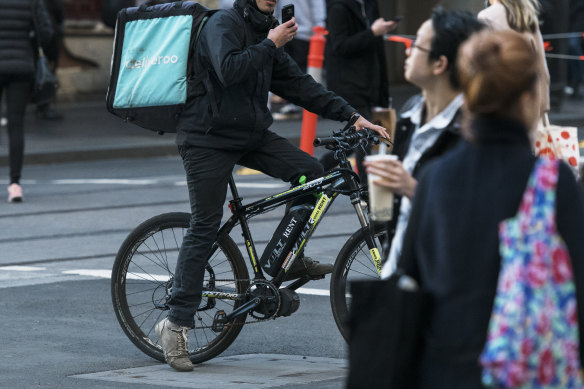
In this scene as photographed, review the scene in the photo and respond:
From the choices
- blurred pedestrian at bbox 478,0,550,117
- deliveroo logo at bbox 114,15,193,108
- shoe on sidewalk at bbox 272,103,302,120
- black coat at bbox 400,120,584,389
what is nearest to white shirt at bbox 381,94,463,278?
black coat at bbox 400,120,584,389

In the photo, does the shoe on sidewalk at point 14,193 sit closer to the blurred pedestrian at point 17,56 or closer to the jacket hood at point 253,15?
the blurred pedestrian at point 17,56

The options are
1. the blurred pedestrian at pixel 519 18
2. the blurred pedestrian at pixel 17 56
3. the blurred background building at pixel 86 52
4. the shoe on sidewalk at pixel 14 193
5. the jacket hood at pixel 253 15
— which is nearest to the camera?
the blurred pedestrian at pixel 519 18

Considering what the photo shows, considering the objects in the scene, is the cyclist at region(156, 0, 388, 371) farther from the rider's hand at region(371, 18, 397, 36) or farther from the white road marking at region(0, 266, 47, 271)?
the rider's hand at region(371, 18, 397, 36)

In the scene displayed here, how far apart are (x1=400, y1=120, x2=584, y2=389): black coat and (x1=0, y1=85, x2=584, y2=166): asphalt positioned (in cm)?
1284

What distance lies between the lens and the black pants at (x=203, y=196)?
5.85 metres

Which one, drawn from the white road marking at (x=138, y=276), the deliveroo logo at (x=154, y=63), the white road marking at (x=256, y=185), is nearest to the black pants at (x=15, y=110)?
the white road marking at (x=256, y=185)

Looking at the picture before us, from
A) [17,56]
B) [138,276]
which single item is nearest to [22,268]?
[138,276]

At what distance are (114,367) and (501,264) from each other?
140 inches

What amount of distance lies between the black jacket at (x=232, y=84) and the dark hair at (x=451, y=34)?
204cm

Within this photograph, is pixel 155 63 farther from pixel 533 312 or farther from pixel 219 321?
pixel 533 312

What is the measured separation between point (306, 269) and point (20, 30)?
6598 mm

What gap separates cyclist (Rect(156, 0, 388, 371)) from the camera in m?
5.77

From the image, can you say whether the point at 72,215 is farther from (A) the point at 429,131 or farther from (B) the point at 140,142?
(A) the point at 429,131

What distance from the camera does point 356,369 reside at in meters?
2.89
